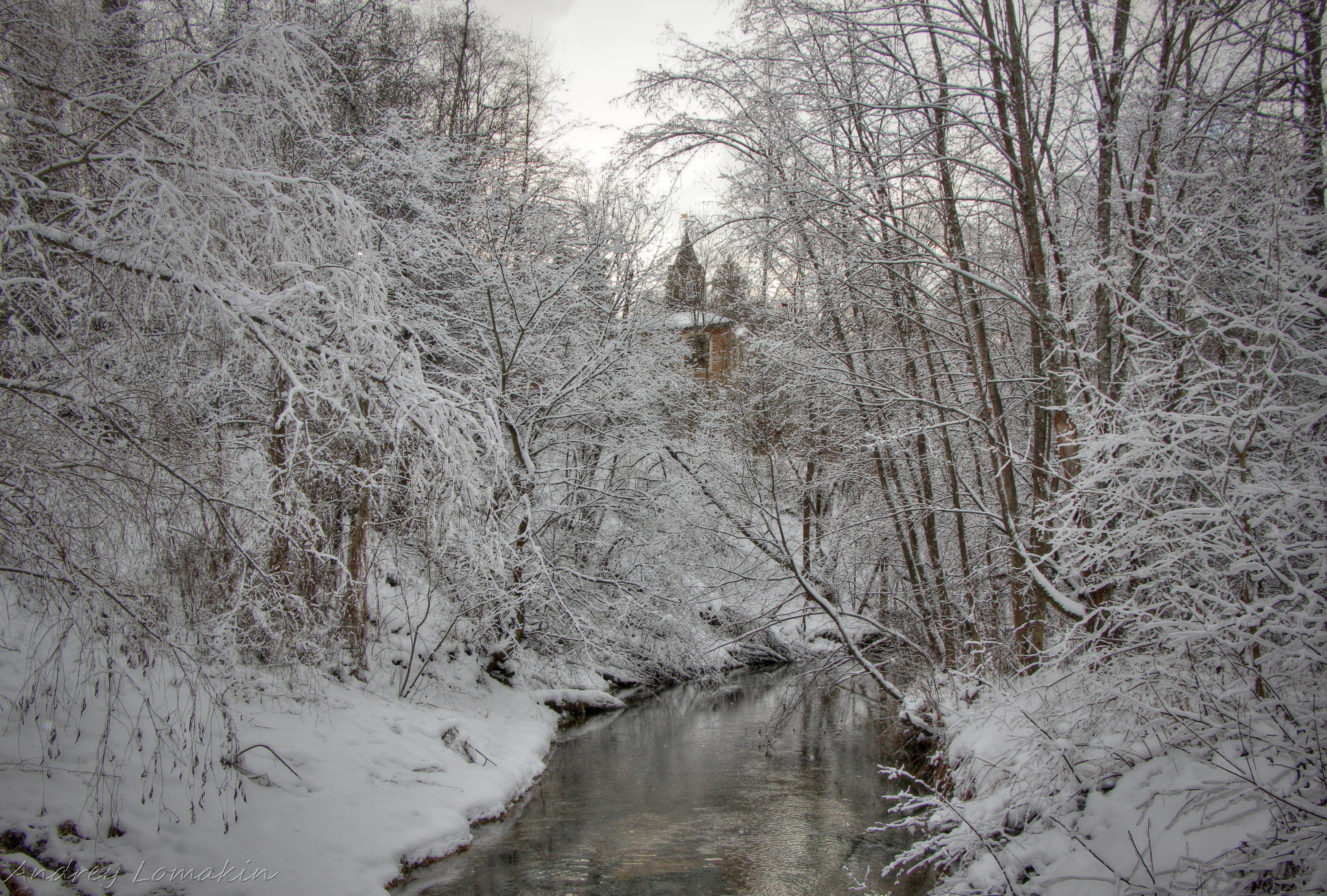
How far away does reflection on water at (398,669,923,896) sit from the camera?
582 cm

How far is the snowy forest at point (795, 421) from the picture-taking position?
3.44 meters

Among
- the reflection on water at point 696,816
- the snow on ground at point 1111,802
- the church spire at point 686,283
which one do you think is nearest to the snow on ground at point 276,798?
the reflection on water at point 696,816

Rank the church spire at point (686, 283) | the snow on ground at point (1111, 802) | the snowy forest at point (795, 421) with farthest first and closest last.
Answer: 1. the church spire at point (686, 283)
2. the snowy forest at point (795, 421)
3. the snow on ground at point (1111, 802)

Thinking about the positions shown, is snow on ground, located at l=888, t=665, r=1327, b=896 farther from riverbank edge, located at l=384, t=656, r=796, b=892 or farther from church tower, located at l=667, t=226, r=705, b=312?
church tower, located at l=667, t=226, r=705, b=312

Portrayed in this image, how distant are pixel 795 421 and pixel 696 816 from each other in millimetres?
6071

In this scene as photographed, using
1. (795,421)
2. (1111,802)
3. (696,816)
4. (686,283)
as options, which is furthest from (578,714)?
(1111,802)

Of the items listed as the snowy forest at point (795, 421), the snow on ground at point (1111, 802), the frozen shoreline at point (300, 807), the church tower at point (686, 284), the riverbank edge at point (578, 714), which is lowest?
the riverbank edge at point (578, 714)

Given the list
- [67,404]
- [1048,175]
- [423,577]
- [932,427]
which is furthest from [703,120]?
[423,577]

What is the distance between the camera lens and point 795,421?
1125 centimetres

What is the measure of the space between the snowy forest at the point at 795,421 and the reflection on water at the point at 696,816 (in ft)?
1.69
